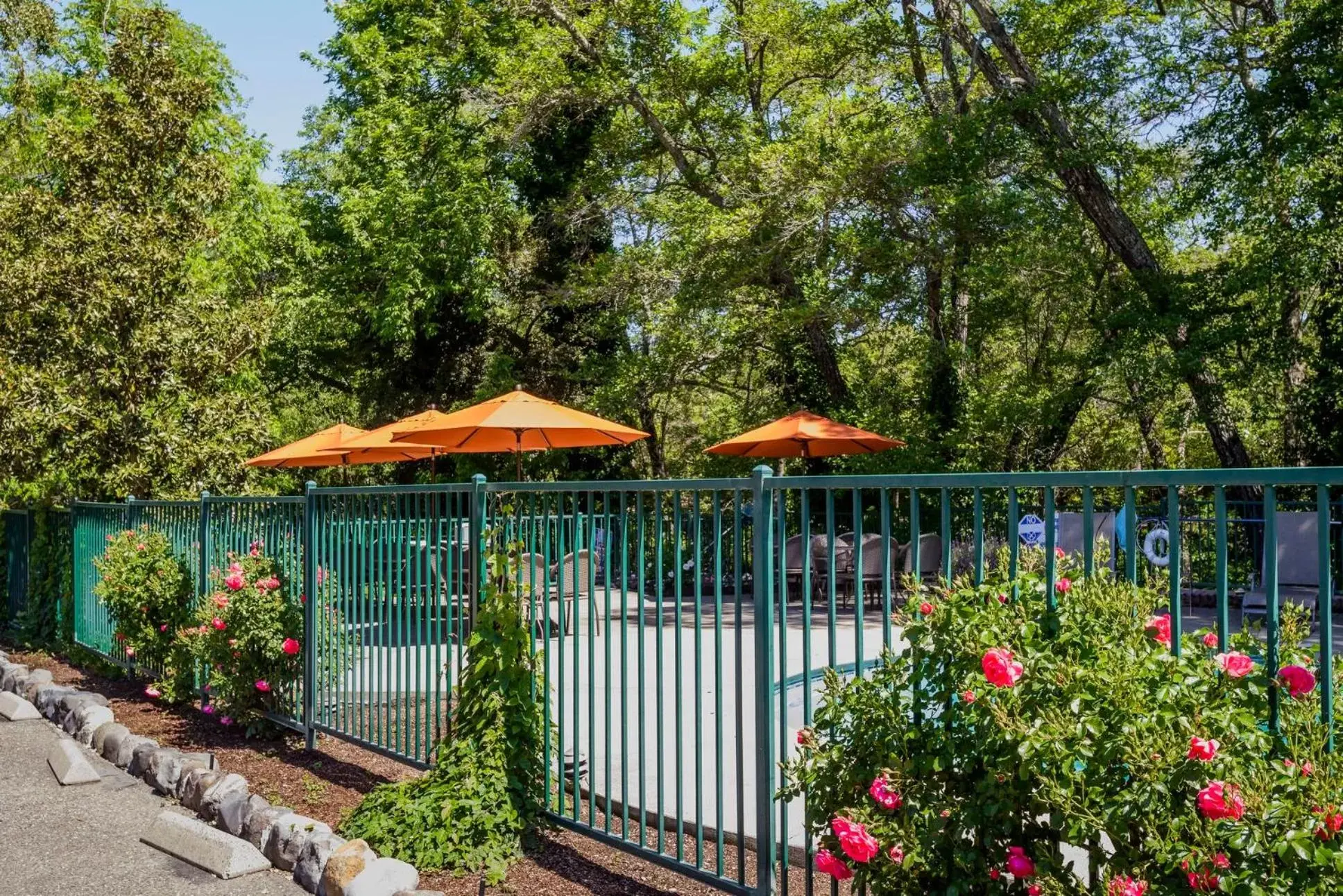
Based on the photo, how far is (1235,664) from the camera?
2.43 m

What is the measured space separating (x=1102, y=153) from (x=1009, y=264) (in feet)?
5.82

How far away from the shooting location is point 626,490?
14.7 ft

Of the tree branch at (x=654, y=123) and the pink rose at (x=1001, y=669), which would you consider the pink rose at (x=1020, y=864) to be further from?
the tree branch at (x=654, y=123)

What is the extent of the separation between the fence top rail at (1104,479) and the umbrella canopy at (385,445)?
28.5 ft

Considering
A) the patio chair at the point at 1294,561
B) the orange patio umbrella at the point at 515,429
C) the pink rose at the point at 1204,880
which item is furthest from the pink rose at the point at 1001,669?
the orange patio umbrella at the point at 515,429

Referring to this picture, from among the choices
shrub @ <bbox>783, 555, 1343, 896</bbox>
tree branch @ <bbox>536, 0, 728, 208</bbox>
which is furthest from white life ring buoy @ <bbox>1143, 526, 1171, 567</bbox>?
tree branch @ <bbox>536, 0, 728, 208</bbox>

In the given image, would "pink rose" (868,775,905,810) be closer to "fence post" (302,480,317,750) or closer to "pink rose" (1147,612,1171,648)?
"pink rose" (1147,612,1171,648)

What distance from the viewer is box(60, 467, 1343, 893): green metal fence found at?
3080 millimetres

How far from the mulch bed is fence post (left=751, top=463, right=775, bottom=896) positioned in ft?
1.86

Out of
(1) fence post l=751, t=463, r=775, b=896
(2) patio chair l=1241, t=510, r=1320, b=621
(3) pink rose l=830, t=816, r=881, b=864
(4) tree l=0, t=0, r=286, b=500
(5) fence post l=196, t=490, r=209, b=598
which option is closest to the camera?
(3) pink rose l=830, t=816, r=881, b=864

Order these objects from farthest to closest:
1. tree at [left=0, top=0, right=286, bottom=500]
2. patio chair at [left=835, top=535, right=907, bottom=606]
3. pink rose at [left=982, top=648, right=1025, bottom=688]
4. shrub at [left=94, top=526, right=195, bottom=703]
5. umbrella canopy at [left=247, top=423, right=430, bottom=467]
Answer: umbrella canopy at [left=247, top=423, right=430, bottom=467]
patio chair at [left=835, top=535, right=907, bottom=606]
tree at [left=0, top=0, right=286, bottom=500]
shrub at [left=94, top=526, right=195, bottom=703]
pink rose at [left=982, top=648, right=1025, bottom=688]

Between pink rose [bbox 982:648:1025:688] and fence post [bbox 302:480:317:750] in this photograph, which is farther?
fence post [bbox 302:480:317:750]

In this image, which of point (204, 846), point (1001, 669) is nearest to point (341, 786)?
point (204, 846)

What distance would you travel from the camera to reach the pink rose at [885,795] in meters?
2.94
